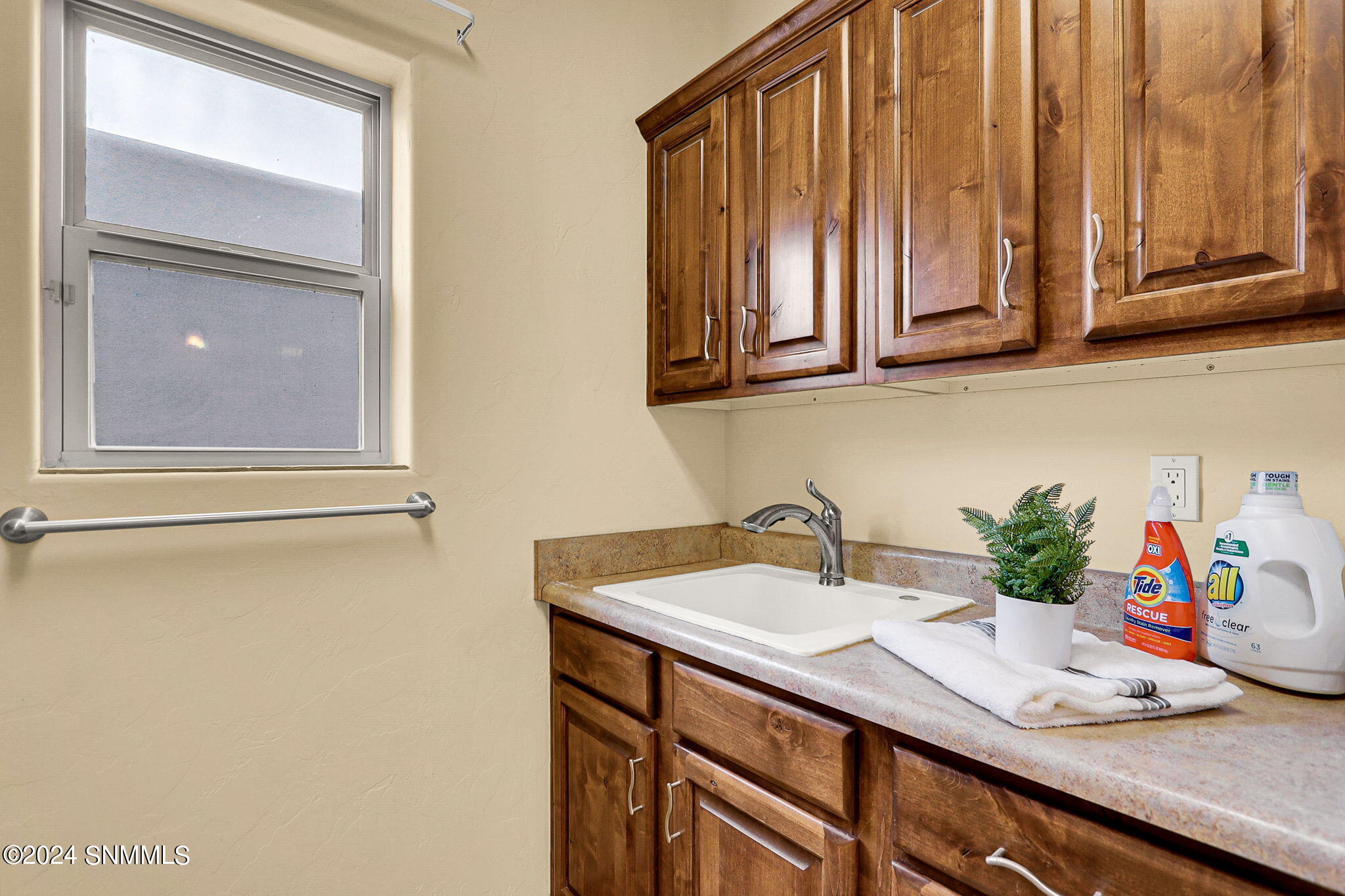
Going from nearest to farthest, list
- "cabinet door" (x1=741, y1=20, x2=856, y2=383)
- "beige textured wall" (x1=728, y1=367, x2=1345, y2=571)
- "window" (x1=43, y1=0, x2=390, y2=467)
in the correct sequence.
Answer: "beige textured wall" (x1=728, y1=367, x2=1345, y2=571), "window" (x1=43, y1=0, x2=390, y2=467), "cabinet door" (x1=741, y1=20, x2=856, y2=383)

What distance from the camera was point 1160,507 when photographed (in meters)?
0.99

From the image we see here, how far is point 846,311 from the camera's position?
128 centimetres

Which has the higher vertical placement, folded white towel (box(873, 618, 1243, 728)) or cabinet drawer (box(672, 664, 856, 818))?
folded white towel (box(873, 618, 1243, 728))

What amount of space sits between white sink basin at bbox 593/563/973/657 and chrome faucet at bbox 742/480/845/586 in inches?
1.5

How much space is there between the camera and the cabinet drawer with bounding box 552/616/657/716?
129cm

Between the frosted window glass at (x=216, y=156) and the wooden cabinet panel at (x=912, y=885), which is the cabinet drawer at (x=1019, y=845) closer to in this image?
the wooden cabinet panel at (x=912, y=885)

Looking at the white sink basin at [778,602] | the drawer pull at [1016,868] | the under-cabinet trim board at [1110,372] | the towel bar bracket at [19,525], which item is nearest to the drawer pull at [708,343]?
the under-cabinet trim board at [1110,372]

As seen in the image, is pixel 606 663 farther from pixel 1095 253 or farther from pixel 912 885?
pixel 1095 253

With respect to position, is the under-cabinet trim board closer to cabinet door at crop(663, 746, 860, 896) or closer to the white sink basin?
the white sink basin

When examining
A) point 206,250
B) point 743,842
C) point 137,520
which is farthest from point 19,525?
point 743,842

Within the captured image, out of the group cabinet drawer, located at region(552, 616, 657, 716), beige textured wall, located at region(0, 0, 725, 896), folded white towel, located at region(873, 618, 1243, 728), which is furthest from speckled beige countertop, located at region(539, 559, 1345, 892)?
beige textured wall, located at region(0, 0, 725, 896)

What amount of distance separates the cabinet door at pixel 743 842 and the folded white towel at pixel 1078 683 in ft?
0.99

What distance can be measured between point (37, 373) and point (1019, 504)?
1.61 meters

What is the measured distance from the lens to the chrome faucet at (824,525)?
1.51 meters
